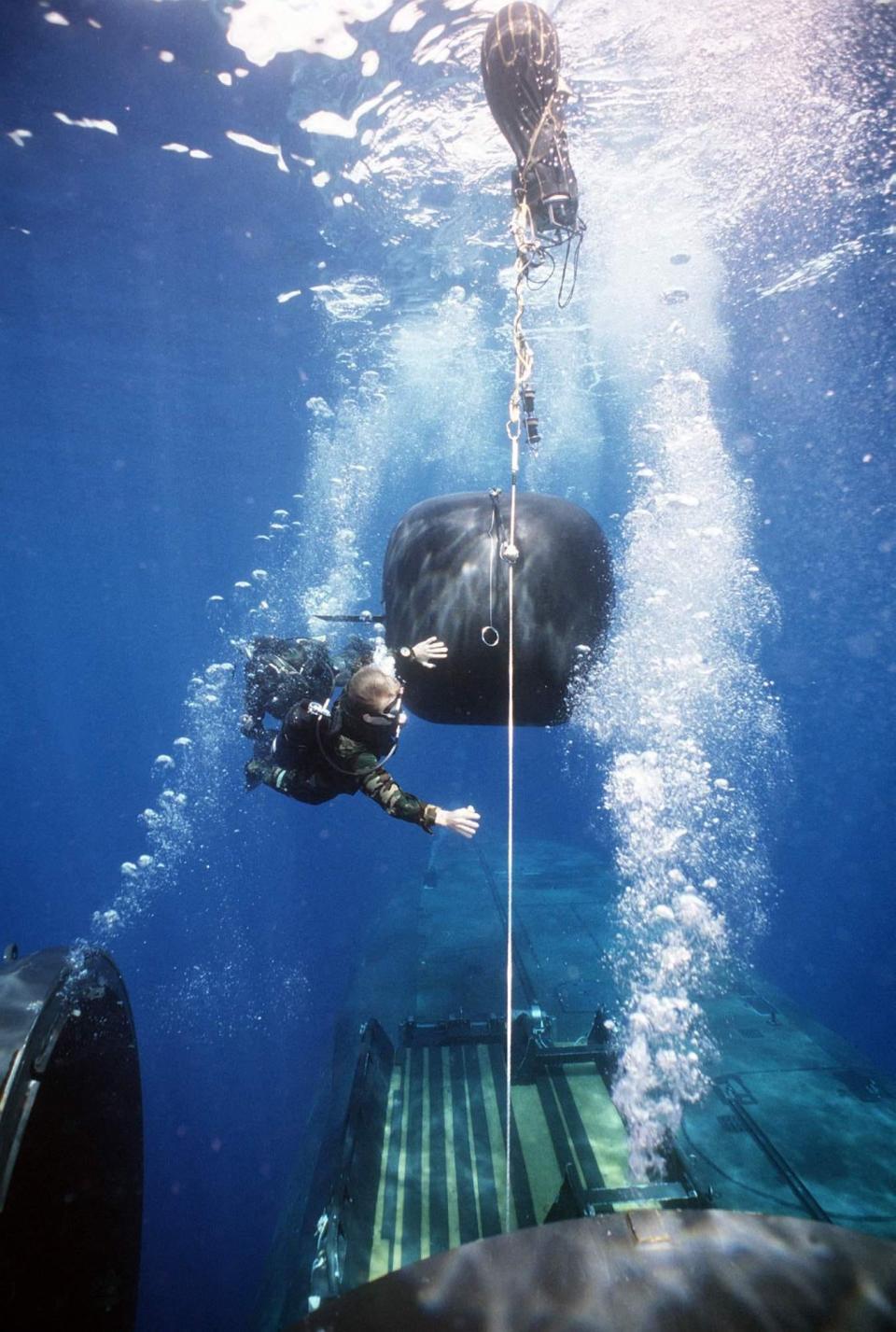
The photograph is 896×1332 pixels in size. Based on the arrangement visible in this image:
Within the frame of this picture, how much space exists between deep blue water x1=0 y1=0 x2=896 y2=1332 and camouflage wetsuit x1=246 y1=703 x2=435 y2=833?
871cm

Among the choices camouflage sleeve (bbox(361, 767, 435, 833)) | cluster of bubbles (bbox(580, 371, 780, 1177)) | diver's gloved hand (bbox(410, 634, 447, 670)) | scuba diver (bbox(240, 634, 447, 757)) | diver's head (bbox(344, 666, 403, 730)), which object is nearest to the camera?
camouflage sleeve (bbox(361, 767, 435, 833))

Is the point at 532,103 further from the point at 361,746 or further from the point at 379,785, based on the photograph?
the point at 379,785

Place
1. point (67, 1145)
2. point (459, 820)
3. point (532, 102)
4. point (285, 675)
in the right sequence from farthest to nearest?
point (285, 675)
point (459, 820)
point (532, 102)
point (67, 1145)

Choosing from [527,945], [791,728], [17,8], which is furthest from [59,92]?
[791,728]

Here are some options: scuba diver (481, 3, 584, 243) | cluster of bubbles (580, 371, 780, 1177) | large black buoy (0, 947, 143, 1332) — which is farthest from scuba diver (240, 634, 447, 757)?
scuba diver (481, 3, 584, 243)

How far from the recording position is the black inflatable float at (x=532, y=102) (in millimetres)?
3355

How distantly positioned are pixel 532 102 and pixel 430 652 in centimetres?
330

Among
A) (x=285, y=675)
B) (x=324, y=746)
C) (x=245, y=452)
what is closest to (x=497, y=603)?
(x=324, y=746)

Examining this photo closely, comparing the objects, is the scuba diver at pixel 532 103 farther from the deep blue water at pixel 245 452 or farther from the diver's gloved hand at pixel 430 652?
the deep blue water at pixel 245 452

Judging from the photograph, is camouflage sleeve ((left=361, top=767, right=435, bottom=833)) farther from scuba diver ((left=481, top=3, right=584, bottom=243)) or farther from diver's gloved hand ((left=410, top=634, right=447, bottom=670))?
scuba diver ((left=481, top=3, right=584, bottom=243))

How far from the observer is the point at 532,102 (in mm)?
3463

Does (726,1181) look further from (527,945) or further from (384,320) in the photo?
(384,320)

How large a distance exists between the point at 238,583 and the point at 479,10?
54099 mm

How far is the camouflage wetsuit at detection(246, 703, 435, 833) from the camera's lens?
3925mm
